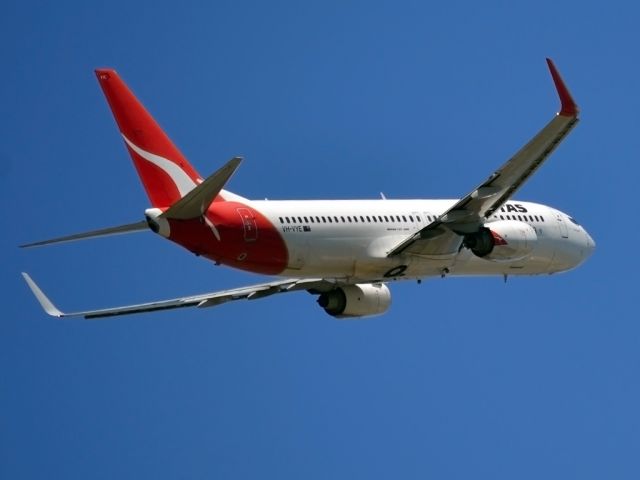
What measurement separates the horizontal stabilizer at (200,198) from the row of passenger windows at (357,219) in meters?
3.86

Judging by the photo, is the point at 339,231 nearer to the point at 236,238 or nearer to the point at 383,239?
the point at 383,239

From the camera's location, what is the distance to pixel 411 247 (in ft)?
181

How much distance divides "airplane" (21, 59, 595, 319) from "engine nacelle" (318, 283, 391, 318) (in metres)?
0.04

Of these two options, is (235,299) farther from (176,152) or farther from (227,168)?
(227,168)

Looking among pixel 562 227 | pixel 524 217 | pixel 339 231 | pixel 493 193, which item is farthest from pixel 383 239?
pixel 562 227

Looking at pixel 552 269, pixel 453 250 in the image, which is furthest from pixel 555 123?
pixel 552 269

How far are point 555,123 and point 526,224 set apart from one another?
7704 mm

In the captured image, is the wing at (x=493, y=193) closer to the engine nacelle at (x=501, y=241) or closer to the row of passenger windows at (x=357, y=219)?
the engine nacelle at (x=501, y=241)

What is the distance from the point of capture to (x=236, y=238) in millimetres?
51656

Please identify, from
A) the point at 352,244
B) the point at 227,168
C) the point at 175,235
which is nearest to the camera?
the point at 227,168

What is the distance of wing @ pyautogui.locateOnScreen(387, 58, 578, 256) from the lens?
1972 inches

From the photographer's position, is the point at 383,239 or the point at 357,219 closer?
the point at 357,219

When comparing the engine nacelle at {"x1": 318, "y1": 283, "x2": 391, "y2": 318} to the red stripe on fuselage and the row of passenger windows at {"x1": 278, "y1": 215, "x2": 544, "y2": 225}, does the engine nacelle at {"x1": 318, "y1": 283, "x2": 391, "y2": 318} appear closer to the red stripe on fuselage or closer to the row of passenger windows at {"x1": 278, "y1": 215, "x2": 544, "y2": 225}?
the row of passenger windows at {"x1": 278, "y1": 215, "x2": 544, "y2": 225}

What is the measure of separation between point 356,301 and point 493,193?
25.7ft
